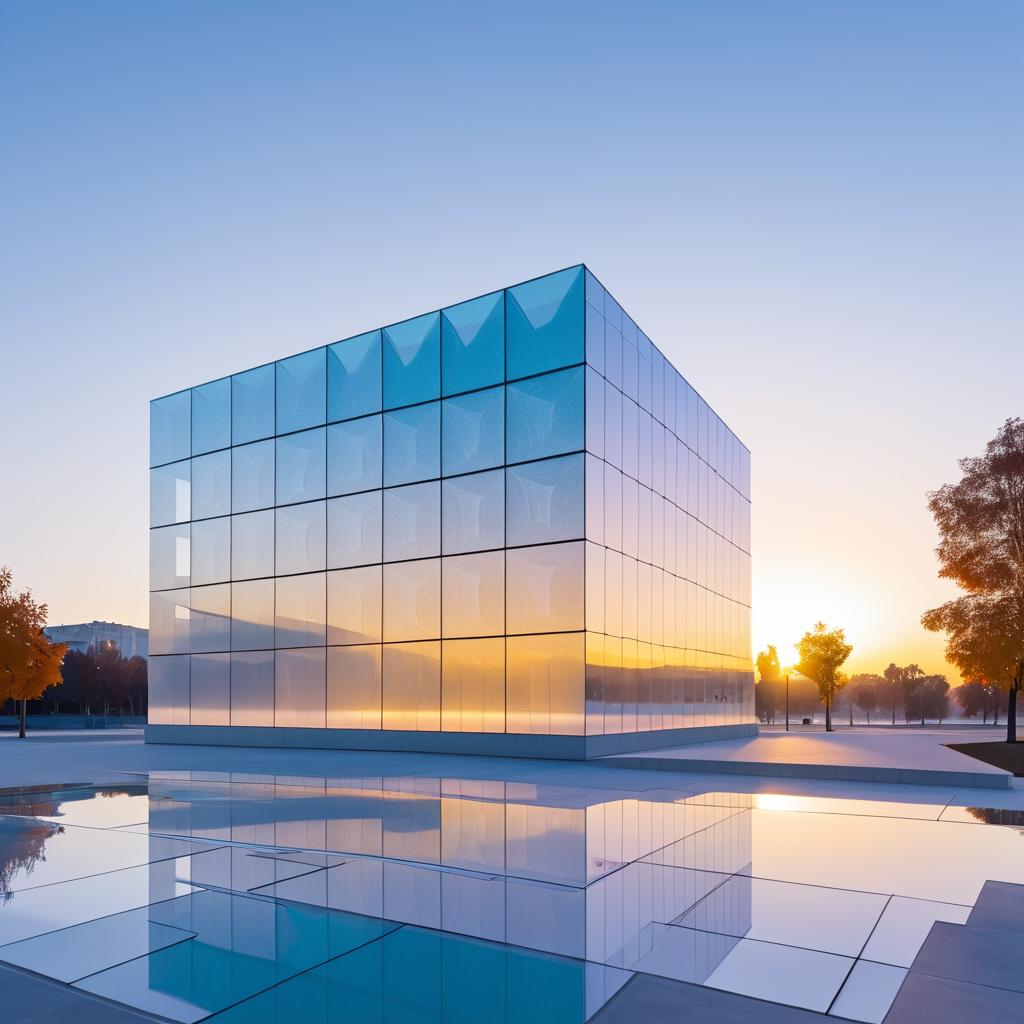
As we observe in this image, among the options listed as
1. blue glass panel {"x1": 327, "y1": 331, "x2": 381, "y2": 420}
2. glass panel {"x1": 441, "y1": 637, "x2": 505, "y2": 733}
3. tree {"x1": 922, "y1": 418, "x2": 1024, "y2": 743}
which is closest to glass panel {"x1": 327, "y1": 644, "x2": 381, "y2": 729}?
glass panel {"x1": 441, "y1": 637, "x2": 505, "y2": 733}

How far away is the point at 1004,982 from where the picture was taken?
5.21m

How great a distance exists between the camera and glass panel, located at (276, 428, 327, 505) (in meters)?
31.0

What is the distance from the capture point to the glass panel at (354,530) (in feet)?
95.5

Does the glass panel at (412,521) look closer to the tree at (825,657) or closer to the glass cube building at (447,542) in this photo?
the glass cube building at (447,542)

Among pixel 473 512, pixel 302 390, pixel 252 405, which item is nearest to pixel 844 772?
pixel 473 512

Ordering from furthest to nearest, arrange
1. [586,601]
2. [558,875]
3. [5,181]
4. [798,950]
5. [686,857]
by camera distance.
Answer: [586,601], [5,181], [686,857], [558,875], [798,950]

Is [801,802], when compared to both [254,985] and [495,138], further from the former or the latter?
[495,138]

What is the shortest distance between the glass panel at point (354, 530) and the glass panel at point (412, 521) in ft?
1.47

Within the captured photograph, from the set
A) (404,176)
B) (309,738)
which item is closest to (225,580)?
(309,738)

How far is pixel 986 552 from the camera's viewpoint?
1508 inches

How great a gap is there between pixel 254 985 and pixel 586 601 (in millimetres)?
19340

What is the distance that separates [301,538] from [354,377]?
6156mm

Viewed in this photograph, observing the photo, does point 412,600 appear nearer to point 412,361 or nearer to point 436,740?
point 436,740

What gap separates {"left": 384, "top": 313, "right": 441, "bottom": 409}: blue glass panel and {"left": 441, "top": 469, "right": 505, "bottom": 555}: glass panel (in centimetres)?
331
